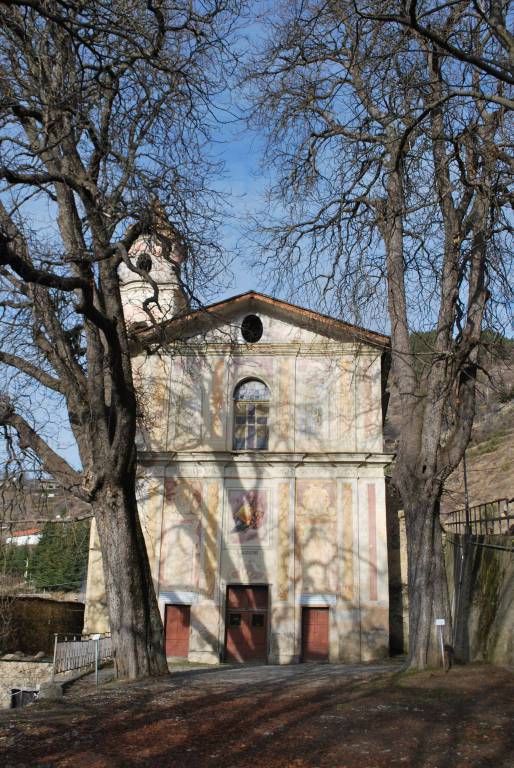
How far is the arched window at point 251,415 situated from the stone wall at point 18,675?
8057 mm

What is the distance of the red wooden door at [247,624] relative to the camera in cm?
1998

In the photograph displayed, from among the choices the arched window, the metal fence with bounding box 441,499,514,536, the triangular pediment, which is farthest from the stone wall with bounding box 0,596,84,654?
the metal fence with bounding box 441,499,514,536

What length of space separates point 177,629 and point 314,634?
3740mm

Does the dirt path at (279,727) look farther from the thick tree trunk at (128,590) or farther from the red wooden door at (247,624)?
the red wooden door at (247,624)

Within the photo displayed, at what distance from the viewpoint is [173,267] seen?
11234mm

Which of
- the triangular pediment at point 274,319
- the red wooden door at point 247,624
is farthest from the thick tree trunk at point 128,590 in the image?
the triangular pediment at point 274,319

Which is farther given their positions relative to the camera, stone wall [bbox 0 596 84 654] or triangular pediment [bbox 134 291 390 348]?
stone wall [bbox 0 596 84 654]

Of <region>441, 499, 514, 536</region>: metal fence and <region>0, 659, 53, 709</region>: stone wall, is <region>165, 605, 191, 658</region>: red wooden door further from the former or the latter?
<region>441, 499, 514, 536</region>: metal fence

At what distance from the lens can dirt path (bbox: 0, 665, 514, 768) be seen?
20.9 feet

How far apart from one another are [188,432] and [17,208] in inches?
501

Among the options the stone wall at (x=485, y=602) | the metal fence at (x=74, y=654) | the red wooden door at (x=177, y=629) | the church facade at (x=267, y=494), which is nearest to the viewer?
the stone wall at (x=485, y=602)

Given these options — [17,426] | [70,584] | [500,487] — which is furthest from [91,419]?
[500,487]

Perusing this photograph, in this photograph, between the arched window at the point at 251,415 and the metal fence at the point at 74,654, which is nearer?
the metal fence at the point at 74,654

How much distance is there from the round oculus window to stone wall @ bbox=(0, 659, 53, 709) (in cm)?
1074
